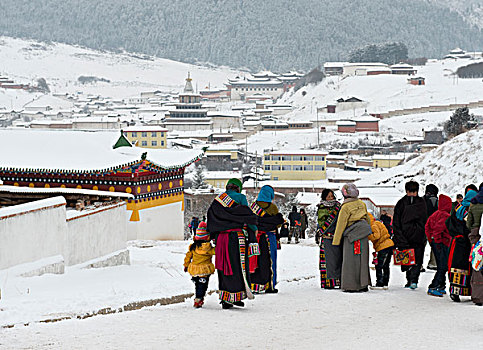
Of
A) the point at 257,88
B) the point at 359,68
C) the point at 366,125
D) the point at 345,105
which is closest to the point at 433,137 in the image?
the point at 366,125

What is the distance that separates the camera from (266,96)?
124 m

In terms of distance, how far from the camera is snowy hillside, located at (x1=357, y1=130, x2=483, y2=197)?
73.1 ft

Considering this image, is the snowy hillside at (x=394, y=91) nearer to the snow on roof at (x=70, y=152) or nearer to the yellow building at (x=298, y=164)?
the yellow building at (x=298, y=164)

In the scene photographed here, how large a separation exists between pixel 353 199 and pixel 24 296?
10.5ft

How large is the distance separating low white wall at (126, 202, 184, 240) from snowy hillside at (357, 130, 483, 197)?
1032cm

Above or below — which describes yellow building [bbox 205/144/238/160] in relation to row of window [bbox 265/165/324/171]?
above

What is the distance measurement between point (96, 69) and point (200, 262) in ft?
512

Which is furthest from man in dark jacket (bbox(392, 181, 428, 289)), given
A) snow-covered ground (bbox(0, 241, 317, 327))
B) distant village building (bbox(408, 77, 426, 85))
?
distant village building (bbox(408, 77, 426, 85))

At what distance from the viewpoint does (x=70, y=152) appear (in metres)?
13.2

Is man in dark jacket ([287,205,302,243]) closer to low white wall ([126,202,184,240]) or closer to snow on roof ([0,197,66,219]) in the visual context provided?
low white wall ([126,202,184,240])

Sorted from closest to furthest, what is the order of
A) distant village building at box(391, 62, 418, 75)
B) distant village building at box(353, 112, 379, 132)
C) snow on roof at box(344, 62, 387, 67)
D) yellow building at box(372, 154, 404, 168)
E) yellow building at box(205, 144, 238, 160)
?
yellow building at box(372, 154, 404, 168)
yellow building at box(205, 144, 238, 160)
distant village building at box(353, 112, 379, 132)
distant village building at box(391, 62, 418, 75)
snow on roof at box(344, 62, 387, 67)

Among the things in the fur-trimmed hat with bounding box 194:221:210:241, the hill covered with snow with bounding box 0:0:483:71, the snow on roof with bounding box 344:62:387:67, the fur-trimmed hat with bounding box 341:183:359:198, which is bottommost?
the fur-trimmed hat with bounding box 194:221:210:241

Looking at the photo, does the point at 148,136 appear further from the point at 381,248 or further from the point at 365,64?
the point at 381,248

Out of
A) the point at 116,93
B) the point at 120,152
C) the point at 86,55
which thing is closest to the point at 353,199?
the point at 120,152
